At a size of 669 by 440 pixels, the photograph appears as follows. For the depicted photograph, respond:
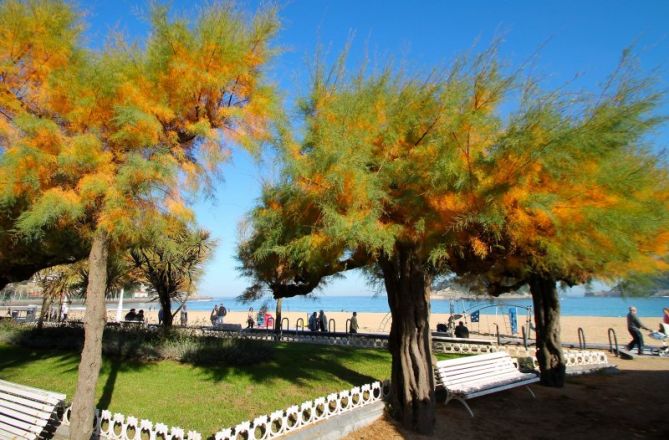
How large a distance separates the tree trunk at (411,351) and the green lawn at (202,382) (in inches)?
74.1

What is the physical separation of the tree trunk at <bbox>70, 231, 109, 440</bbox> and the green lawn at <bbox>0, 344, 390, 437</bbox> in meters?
1.54

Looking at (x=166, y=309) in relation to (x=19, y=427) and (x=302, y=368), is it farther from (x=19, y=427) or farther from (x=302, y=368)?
(x=19, y=427)

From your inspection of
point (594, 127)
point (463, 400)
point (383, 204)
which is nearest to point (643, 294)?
point (463, 400)

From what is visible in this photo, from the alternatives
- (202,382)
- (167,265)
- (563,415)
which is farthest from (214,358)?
(563,415)

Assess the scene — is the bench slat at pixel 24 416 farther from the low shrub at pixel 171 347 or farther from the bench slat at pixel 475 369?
the bench slat at pixel 475 369

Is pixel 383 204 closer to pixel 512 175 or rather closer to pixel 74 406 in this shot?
pixel 512 175

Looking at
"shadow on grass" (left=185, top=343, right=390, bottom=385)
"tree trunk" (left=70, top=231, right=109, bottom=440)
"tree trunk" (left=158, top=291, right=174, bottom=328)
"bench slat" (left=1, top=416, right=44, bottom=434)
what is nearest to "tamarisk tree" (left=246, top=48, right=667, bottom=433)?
"tree trunk" (left=70, top=231, right=109, bottom=440)

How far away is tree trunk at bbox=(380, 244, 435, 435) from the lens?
704 cm

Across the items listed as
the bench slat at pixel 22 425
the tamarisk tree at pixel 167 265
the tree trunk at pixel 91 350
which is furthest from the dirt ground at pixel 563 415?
the tamarisk tree at pixel 167 265

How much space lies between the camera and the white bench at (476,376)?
25.9 feet

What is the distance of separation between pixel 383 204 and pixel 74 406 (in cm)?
489

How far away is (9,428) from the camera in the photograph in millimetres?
5980

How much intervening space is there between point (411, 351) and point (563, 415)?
351 cm

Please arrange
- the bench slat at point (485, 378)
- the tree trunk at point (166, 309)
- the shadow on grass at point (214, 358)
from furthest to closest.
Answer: the tree trunk at point (166, 309)
the shadow on grass at point (214, 358)
the bench slat at point (485, 378)
